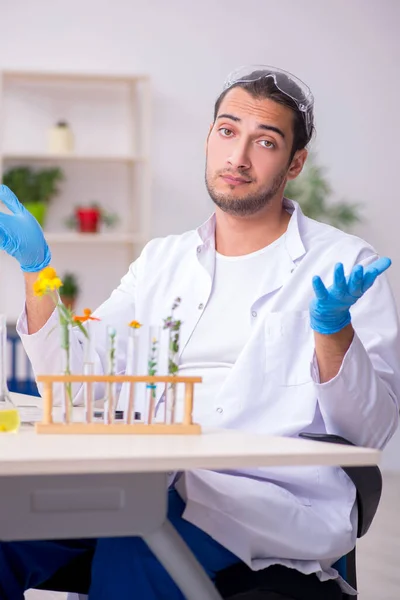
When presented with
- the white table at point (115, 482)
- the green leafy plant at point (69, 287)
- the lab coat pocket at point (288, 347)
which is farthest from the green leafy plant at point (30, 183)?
the white table at point (115, 482)

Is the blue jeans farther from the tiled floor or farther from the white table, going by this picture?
the tiled floor

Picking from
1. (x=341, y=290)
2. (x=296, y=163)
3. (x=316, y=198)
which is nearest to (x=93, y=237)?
(x=316, y=198)

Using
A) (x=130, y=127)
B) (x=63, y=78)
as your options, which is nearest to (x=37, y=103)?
(x=63, y=78)

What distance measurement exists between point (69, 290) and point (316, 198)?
57.1 inches

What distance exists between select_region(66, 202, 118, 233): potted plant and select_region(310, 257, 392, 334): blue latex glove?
11.7 feet

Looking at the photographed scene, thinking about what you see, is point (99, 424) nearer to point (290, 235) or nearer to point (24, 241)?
point (24, 241)

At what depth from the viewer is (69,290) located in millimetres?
5105

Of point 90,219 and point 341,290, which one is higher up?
point 90,219

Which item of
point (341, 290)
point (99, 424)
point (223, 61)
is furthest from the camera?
point (223, 61)

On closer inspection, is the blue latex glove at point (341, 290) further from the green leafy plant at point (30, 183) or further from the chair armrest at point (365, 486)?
the green leafy plant at point (30, 183)

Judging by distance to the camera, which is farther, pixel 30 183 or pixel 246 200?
pixel 30 183

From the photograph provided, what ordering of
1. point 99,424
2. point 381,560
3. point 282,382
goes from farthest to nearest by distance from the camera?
1. point 381,560
2. point 282,382
3. point 99,424

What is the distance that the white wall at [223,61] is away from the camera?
5.19 metres

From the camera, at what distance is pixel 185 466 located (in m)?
1.15
